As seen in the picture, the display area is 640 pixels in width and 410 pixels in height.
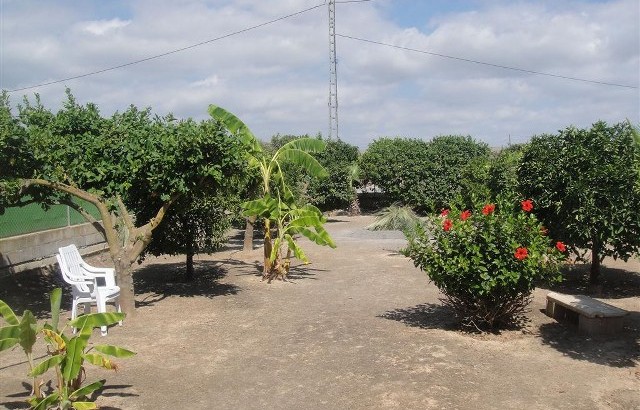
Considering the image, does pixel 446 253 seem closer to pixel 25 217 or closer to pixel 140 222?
pixel 140 222

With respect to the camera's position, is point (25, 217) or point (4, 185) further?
point (25, 217)

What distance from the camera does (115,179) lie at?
357 inches

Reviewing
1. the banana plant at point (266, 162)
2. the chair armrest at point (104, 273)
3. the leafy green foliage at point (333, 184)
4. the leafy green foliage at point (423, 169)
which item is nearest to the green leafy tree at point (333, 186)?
the leafy green foliage at point (333, 184)

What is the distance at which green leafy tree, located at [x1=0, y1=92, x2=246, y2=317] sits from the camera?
8.34m

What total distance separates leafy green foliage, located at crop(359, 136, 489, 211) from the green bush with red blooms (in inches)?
809

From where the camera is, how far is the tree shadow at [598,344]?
22.0 feet

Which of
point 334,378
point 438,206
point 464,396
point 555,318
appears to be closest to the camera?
point 464,396

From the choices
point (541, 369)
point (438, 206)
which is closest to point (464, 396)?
point (541, 369)

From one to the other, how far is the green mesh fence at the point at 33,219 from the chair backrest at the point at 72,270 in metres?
2.36

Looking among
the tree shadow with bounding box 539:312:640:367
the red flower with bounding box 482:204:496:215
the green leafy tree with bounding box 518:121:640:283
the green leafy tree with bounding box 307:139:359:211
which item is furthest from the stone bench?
the green leafy tree with bounding box 307:139:359:211

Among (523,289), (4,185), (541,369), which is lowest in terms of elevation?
(541,369)

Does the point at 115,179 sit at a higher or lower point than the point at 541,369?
higher

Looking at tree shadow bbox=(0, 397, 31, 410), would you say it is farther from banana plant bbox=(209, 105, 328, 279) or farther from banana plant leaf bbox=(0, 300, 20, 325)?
banana plant bbox=(209, 105, 328, 279)

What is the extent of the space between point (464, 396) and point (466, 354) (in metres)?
1.40
